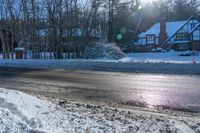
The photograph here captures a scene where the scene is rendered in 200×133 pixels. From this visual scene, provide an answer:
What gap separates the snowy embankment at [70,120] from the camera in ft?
17.0

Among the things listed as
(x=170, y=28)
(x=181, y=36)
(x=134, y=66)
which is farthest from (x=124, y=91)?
(x=170, y=28)

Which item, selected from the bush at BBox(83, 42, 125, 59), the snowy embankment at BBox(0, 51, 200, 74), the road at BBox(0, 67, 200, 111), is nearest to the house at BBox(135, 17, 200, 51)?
the bush at BBox(83, 42, 125, 59)

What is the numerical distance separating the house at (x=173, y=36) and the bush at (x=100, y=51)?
26790 mm

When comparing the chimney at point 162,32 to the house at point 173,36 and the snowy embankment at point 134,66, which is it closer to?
the house at point 173,36

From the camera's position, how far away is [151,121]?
20.0 ft

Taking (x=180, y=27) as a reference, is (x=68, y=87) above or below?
below

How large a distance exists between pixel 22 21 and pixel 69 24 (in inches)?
186

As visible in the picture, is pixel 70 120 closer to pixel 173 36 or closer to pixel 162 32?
A: pixel 173 36

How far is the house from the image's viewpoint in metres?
55.6

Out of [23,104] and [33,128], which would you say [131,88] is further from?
[33,128]

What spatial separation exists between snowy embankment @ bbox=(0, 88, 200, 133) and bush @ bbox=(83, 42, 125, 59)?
23319 millimetres

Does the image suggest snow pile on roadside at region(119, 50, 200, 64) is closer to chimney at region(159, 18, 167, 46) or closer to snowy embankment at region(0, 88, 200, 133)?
snowy embankment at region(0, 88, 200, 133)

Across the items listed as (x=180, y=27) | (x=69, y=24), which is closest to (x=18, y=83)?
(x=69, y=24)

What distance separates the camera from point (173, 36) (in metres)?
56.8
